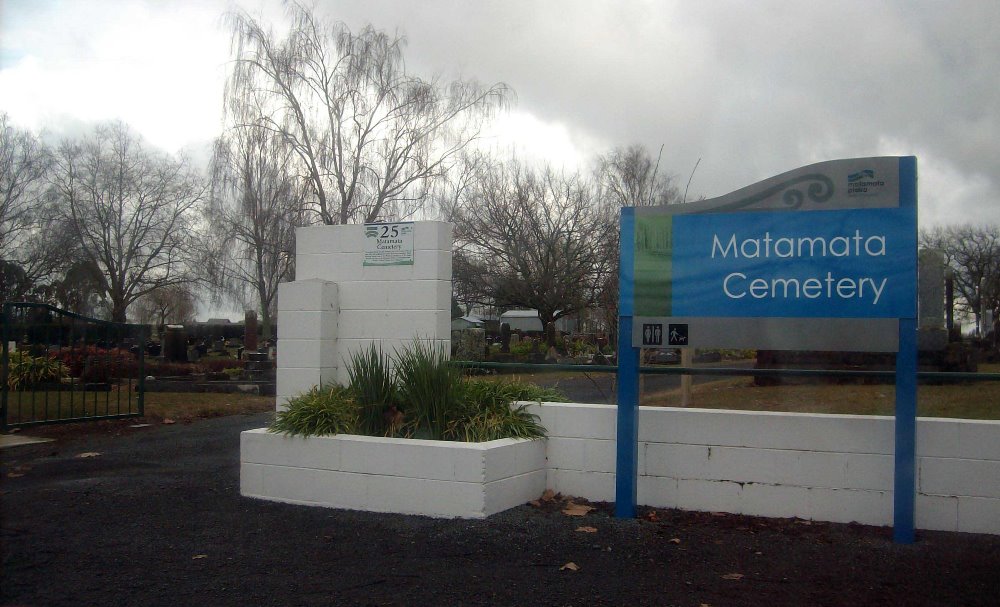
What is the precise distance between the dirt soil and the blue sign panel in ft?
5.64

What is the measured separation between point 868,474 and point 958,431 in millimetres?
730

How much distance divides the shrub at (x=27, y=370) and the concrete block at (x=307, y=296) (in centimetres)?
1070

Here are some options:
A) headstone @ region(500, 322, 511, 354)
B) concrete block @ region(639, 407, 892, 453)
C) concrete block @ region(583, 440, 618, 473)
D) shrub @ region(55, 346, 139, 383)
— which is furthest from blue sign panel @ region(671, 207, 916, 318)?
headstone @ region(500, 322, 511, 354)

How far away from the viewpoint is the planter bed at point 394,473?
6.44m

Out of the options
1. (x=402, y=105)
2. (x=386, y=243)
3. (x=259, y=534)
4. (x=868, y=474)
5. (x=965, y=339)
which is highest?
(x=402, y=105)

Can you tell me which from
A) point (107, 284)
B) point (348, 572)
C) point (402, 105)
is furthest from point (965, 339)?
point (107, 284)

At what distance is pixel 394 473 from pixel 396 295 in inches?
83.9

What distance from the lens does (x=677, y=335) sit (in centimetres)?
649

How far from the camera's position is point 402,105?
2920 centimetres

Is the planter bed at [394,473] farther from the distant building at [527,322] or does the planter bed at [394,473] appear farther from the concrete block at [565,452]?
the distant building at [527,322]

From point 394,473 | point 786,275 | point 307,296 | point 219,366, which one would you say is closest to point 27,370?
point 219,366

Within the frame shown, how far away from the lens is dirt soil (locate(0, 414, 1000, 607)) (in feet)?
15.3

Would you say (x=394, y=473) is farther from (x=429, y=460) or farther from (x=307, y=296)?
(x=307, y=296)

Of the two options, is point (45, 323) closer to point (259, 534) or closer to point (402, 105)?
point (259, 534)
